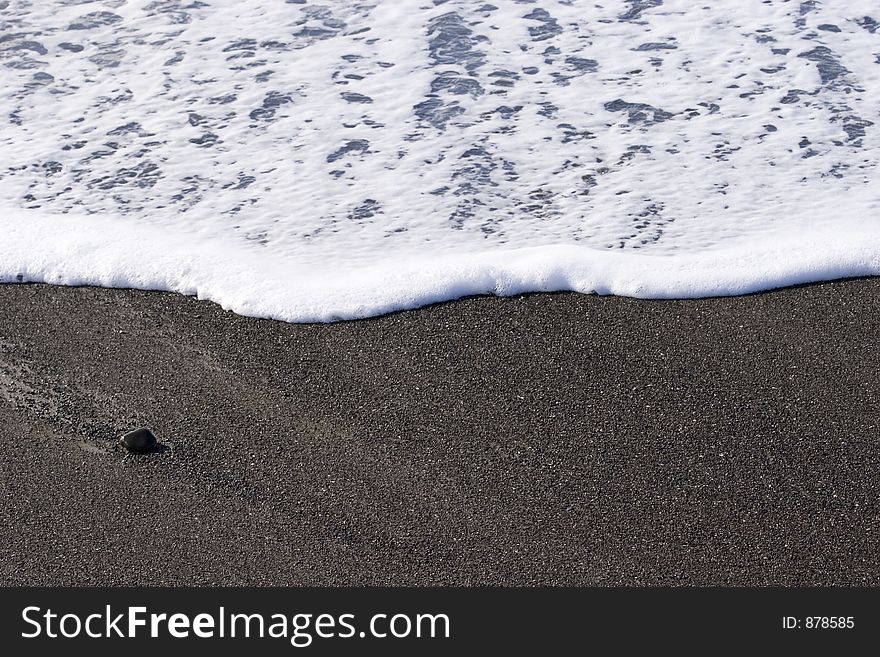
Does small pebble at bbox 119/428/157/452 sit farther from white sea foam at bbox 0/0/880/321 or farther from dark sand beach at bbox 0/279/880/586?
white sea foam at bbox 0/0/880/321

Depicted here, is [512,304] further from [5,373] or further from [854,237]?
[5,373]

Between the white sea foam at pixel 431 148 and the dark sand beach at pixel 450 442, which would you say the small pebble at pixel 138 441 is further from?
the white sea foam at pixel 431 148

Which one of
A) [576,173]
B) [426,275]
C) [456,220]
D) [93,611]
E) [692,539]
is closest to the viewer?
[93,611]

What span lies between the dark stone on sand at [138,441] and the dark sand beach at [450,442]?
0.04 meters

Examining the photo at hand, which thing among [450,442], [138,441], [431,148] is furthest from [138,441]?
[431,148]

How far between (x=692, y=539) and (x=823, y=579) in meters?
0.36

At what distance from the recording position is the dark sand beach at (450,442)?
290cm

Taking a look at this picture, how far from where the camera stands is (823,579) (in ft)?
9.30

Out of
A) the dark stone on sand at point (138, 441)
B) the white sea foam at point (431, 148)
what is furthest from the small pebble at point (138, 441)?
the white sea foam at point (431, 148)

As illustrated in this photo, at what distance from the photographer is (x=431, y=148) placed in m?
5.00

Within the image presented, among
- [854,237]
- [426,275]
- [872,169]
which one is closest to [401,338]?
[426,275]

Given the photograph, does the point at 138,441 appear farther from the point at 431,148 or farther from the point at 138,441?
the point at 431,148

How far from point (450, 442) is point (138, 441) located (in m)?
0.99

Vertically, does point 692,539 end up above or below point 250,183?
below
